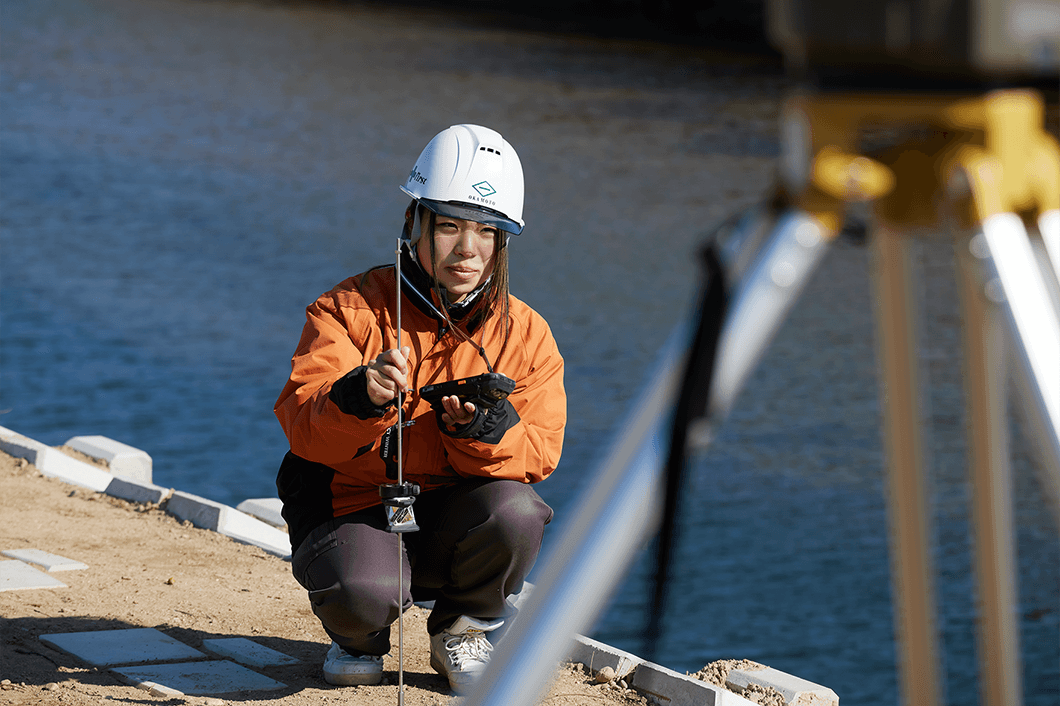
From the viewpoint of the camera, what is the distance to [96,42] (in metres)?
27.1

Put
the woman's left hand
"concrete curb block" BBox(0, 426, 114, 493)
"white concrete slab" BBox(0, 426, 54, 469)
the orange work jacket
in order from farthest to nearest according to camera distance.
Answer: "white concrete slab" BBox(0, 426, 54, 469) → "concrete curb block" BBox(0, 426, 114, 493) → the orange work jacket → the woman's left hand

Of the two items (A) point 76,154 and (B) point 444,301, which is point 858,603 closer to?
(B) point 444,301

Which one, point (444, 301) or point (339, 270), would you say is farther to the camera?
point (339, 270)

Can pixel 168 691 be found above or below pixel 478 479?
Result: below

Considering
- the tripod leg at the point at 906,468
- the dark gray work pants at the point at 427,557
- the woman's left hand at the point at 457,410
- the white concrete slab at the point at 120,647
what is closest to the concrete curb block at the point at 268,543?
the white concrete slab at the point at 120,647

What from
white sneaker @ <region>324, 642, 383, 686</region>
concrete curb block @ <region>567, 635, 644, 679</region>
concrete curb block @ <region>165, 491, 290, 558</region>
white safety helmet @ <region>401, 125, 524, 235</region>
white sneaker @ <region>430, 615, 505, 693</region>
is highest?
white safety helmet @ <region>401, 125, 524, 235</region>

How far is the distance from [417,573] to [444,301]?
707mm

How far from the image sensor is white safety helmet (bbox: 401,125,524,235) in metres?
3.25

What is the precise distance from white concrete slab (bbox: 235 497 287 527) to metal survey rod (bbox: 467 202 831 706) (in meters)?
3.93

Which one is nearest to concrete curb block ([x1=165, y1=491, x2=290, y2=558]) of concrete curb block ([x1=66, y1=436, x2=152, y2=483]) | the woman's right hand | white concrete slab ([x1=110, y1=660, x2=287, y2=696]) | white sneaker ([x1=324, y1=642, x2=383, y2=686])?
concrete curb block ([x1=66, y1=436, x2=152, y2=483])

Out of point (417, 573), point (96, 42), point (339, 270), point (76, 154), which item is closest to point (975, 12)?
point (417, 573)

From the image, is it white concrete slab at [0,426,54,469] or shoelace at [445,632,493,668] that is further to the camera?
white concrete slab at [0,426,54,469]

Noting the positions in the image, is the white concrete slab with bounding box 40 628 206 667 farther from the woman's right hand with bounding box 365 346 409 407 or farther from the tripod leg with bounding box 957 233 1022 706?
the tripod leg with bounding box 957 233 1022 706

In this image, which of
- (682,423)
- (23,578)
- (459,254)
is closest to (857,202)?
(682,423)
